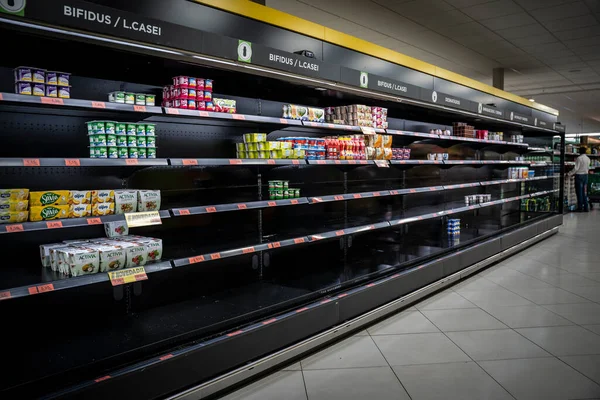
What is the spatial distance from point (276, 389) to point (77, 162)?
175 centimetres

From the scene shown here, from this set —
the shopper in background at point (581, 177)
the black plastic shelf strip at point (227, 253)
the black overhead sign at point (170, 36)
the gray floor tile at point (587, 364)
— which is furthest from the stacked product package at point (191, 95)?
the shopper in background at point (581, 177)

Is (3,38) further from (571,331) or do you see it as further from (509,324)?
(571,331)

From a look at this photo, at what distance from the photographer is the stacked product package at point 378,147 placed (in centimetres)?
440

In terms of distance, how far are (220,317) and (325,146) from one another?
1.75 metres

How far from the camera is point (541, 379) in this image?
9.32 ft

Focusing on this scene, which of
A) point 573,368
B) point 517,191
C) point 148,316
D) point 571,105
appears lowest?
point 573,368

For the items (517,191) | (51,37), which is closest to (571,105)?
(517,191)

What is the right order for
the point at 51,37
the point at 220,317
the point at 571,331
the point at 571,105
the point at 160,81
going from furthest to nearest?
the point at 571,105 < the point at 571,331 < the point at 160,81 < the point at 220,317 < the point at 51,37

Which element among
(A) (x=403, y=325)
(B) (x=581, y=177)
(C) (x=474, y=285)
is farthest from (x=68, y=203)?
(B) (x=581, y=177)

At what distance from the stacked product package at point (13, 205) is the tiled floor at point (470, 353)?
1.54 meters

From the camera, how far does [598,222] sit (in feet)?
34.8

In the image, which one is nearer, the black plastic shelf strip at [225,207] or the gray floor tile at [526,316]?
the black plastic shelf strip at [225,207]

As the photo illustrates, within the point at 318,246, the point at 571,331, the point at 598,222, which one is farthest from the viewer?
the point at 598,222

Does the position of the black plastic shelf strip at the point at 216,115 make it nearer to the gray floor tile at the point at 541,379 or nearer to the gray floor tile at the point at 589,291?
the gray floor tile at the point at 541,379
